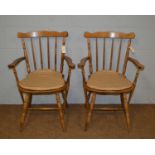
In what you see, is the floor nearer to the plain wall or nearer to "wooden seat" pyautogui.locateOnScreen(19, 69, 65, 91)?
the plain wall

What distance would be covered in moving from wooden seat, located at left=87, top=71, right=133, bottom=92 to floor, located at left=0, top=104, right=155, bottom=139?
0.46 meters

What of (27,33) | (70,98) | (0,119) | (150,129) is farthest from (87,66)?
(0,119)

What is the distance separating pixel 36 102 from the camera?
2.54 m

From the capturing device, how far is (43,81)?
1.95m

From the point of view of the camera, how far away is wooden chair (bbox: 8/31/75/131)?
1.86 meters

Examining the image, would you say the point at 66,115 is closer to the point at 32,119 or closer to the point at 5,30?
the point at 32,119

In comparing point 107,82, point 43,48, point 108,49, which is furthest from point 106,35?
point 43,48

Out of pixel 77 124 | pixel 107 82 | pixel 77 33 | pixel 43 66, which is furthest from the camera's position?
pixel 43 66

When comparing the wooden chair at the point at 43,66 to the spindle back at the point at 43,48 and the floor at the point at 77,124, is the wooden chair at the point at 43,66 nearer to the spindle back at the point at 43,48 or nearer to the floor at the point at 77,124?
the spindle back at the point at 43,48

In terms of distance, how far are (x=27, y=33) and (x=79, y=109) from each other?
1031mm

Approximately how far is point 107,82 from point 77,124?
56 cm

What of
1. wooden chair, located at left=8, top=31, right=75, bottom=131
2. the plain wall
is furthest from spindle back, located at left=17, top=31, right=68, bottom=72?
the plain wall

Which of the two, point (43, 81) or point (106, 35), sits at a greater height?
point (106, 35)

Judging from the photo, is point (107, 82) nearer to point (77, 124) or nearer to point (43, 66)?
point (77, 124)
